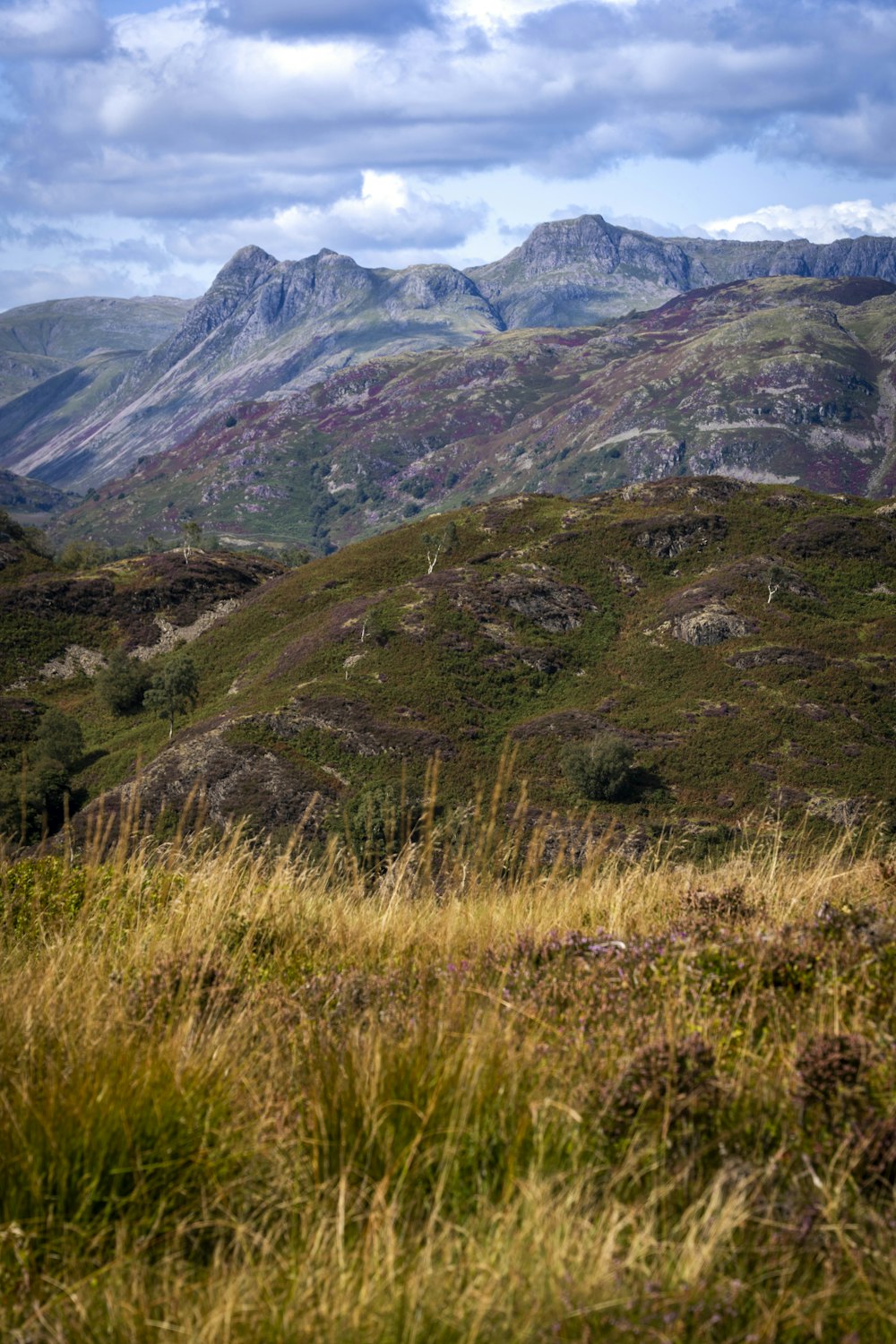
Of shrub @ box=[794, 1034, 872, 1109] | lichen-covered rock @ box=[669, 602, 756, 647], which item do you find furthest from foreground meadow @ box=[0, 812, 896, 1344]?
lichen-covered rock @ box=[669, 602, 756, 647]

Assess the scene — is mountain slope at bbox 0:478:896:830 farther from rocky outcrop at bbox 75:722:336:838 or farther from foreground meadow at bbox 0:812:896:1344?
foreground meadow at bbox 0:812:896:1344

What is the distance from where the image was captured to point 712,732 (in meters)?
58.0

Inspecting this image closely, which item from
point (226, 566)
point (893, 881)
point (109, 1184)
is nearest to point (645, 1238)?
point (109, 1184)

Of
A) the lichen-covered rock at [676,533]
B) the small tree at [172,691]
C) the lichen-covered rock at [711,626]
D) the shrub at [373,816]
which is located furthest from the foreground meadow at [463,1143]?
the lichen-covered rock at [676,533]

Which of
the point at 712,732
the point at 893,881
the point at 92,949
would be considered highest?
the point at 92,949

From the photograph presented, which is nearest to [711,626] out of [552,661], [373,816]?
[552,661]

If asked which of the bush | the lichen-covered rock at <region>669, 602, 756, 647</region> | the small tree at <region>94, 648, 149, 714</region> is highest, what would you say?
the lichen-covered rock at <region>669, 602, 756, 647</region>

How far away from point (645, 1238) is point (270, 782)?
48755 mm

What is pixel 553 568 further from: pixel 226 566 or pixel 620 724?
pixel 226 566

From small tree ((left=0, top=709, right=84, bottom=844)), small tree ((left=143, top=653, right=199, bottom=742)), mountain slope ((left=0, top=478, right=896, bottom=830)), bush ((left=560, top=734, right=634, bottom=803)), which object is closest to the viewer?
small tree ((left=0, top=709, right=84, bottom=844))

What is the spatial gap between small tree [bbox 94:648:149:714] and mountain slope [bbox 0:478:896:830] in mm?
1700

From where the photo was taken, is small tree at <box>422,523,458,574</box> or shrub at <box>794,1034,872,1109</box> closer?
shrub at <box>794,1034,872,1109</box>

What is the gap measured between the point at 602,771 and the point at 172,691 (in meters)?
33.3

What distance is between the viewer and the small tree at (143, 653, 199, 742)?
2596 inches
